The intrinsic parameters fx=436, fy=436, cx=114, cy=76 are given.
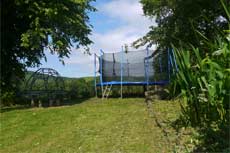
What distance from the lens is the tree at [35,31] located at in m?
15.3

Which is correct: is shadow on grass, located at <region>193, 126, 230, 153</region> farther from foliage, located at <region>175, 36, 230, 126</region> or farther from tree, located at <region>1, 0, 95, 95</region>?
tree, located at <region>1, 0, 95, 95</region>

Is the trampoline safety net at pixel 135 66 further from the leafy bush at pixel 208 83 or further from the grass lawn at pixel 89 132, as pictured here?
the leafy bush at pixel 208 83

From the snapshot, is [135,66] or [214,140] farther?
[135,66]

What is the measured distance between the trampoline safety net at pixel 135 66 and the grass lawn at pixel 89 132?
7.49 meters

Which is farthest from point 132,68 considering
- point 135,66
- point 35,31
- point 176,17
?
point 35,31

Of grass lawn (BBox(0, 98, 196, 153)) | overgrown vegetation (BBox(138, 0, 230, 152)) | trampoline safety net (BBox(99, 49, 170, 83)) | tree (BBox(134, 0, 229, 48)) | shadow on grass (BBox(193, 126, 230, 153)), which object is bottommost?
grass lawn (BBox(0, 98, 196, 153))

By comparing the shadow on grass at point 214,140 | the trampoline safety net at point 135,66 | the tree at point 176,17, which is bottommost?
the shadow on grass at point 214,140

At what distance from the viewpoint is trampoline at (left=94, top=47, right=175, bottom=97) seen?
18.4 meters

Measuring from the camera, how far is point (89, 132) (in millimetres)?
8062

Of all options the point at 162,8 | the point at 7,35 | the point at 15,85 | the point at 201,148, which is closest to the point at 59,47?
the point at 7,35

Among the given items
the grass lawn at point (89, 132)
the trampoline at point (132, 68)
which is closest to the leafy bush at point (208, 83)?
the grass lawn at point (89, 132)

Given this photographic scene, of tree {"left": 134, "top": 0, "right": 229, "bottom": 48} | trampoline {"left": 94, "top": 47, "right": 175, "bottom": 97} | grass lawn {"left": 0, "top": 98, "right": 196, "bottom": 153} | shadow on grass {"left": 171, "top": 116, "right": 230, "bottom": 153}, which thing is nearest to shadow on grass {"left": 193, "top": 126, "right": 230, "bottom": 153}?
shadow on grass {"left": 171, "top": 116, "right": 230, "bottom": 153}

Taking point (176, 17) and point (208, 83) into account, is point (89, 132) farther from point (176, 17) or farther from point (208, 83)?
point (176, 17)

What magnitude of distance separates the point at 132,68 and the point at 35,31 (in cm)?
566
